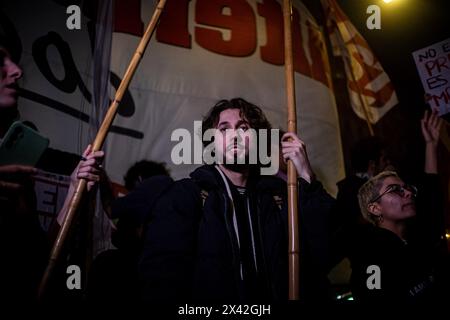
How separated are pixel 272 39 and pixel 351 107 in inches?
51.2

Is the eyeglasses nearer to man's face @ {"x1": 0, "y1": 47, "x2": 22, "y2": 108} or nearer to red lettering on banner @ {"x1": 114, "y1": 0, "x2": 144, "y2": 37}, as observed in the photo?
red lettering on banner @ {"x1": 114, "y1": 0, "x2": 144, "y2": 37}

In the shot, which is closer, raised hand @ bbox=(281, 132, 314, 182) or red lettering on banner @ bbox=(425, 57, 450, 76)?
raised hand @ bbox=(281, 132, 314, 182)

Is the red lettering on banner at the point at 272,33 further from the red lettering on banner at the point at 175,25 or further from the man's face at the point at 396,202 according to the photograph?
the man's face at the point at 396,202

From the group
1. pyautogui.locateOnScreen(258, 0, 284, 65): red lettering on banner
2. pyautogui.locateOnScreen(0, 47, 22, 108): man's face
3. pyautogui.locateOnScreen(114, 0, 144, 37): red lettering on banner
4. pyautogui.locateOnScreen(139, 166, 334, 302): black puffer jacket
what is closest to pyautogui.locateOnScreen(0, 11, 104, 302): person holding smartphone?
pyautogui.locateOnScreen(0, 47, 22, 108): man's face

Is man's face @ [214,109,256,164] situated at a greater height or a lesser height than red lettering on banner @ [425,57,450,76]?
lesser

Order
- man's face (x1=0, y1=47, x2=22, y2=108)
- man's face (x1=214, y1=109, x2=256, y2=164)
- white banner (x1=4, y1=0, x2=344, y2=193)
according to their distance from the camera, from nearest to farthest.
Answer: man's face (x1=0, y1=47, x2=22, y2=108), man's face (x1=214, y1=109, x2=256, y2=164), white banner (x1=4, y1=0, x2=344, y2=193)

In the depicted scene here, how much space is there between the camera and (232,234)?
6.56ft

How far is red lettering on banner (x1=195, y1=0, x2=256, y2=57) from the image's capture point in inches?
144

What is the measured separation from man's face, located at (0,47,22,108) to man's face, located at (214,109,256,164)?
1.26m

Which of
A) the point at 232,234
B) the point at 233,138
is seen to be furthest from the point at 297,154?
the point at 232,234

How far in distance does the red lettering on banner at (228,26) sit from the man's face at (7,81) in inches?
74.5

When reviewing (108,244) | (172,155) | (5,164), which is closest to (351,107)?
(172,155)

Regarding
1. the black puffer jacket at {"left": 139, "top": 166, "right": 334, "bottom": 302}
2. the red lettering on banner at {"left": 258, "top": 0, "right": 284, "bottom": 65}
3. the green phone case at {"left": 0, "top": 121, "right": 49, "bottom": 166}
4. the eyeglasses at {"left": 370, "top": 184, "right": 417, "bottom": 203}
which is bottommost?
the black puffer jacket at {"left": 139, "top": 166, "right": 334, "bottom": 302}

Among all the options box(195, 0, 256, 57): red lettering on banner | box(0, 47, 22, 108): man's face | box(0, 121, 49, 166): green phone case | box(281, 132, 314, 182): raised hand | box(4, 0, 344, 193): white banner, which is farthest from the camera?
Result: box(195, 0, 256, 57): red lettering on banner
